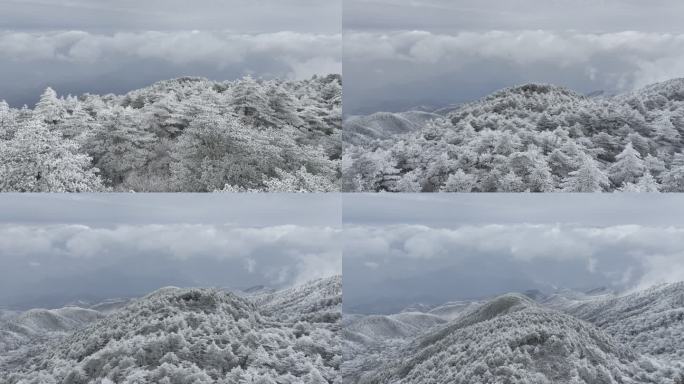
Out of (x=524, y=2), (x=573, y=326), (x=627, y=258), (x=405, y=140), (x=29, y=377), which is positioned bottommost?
(x=29, y=377)

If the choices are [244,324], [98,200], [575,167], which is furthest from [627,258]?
[98,200]

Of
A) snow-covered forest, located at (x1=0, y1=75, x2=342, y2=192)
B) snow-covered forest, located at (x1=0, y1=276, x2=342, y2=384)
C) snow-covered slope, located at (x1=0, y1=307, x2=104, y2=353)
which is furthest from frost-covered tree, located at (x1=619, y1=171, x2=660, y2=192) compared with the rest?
snow-covered slope, located at (x1=0, y1=307, x2=104, y2=353)

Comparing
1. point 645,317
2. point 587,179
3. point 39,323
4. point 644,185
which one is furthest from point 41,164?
point 645,317

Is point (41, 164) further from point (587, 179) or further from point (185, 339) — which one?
point (587, 179)

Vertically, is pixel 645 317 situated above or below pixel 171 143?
below

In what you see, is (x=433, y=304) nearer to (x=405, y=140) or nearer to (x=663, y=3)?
(x=405, y=140)

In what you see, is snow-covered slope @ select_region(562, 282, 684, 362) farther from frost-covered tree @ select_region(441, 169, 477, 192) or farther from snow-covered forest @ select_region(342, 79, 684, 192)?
frost-covered tree @ select_region(441, 169, 477, 192)
